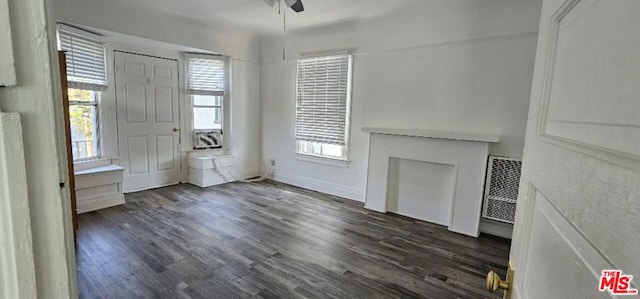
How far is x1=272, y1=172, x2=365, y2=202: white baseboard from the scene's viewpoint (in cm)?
449

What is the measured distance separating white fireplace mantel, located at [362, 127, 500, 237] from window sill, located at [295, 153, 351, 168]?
25.3 inches

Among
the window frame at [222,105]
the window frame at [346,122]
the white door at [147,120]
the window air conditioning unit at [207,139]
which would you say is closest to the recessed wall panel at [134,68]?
the white door at [147,120]

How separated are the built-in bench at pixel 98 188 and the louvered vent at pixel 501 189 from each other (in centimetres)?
471

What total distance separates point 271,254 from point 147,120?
336 cm

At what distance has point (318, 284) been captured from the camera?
7.48 feet

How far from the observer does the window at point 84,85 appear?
3.60 m

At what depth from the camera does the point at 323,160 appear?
15.8ft

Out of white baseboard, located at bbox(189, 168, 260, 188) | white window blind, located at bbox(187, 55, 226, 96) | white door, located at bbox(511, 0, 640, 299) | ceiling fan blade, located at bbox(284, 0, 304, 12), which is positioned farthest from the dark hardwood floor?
ceiling fan blade, located at bbox(284, 0, 304, 12)

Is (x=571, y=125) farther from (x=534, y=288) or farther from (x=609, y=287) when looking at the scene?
(x=534, y=288)

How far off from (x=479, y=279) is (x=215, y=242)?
2480 millimetres

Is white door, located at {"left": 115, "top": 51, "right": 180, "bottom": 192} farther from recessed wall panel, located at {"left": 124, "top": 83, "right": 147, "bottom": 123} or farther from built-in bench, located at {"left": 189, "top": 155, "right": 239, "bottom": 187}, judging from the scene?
built-in bench, located at {"left": 189, "top": 155, "right": 239, "bottom": 187}

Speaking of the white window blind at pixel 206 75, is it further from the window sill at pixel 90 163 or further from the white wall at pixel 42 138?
the white wall at pixel 42 138

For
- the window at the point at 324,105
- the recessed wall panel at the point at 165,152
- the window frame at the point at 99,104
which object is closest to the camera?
the window frame at the point at 99,104

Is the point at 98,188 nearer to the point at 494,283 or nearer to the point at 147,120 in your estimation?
the point at 147,120
